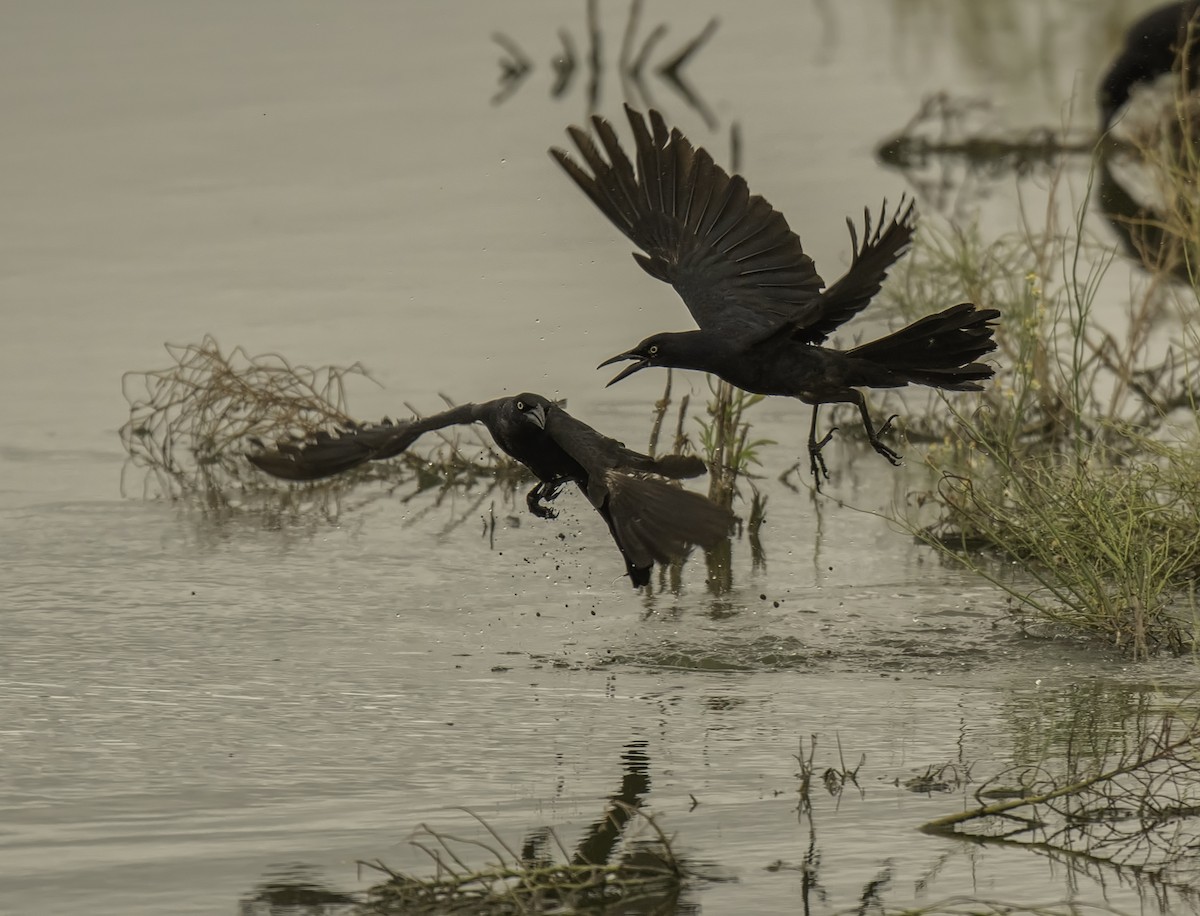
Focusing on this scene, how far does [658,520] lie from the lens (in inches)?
251

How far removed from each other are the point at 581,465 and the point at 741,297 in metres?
1.33

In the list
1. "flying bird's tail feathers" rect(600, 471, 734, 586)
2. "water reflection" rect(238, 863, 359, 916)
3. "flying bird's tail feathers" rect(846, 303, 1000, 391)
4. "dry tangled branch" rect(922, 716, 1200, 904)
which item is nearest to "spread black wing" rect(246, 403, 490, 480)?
"flying bird's tail feathers" rect(600, 471, 734, 586)

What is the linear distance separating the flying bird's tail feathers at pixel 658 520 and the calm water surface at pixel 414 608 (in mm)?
567

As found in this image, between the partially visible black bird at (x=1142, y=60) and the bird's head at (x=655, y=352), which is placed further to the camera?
the partially visible black bird at (x=1142, y=60)

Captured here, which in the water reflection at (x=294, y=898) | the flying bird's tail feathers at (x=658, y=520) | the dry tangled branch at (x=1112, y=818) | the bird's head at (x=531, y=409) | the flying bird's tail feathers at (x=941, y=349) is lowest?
the water reflection at (x=294, y=898)

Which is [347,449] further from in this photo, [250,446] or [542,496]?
[250,446]

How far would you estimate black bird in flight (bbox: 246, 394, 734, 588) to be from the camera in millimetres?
6328

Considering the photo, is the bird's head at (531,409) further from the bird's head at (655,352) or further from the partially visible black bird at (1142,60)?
the partially visible black bird at (1142,60)

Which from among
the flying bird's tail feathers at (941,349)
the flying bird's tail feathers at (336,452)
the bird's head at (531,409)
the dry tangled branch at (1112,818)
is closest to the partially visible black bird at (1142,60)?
the flying bird's tail feathers at (941,349)

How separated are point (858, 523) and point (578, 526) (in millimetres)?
1055

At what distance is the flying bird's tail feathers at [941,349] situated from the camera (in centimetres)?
707

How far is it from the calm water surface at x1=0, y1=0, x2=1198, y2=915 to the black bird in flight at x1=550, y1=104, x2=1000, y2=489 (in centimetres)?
74

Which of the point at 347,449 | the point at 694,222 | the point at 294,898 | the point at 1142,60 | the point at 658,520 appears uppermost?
the point at 1142,60

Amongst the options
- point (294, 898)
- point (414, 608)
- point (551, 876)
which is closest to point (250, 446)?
point (414, 608)
